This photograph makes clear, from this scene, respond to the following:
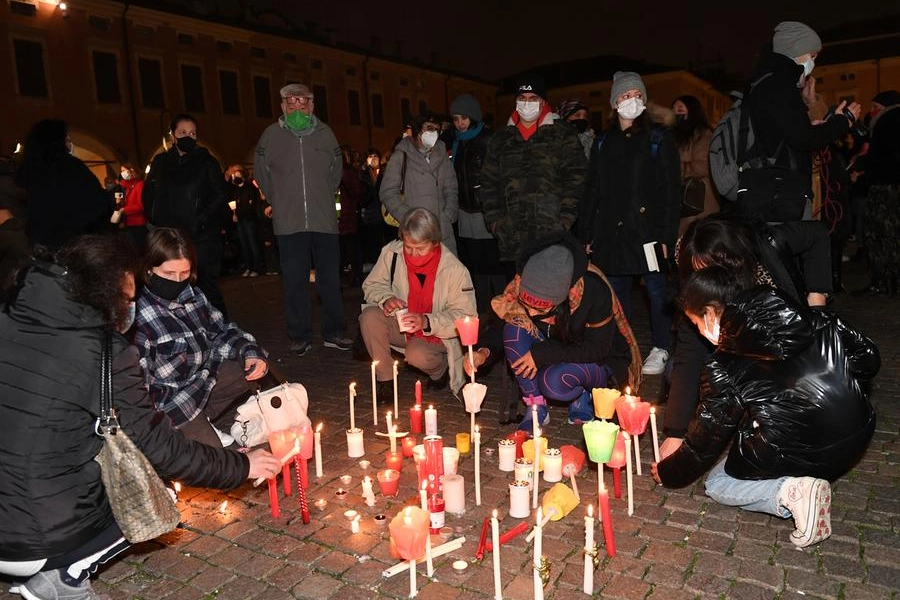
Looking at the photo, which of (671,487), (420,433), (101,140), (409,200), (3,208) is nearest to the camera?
(671,487)

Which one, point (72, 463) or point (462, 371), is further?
point (462, 371)

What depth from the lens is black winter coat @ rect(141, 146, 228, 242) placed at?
6.46 m

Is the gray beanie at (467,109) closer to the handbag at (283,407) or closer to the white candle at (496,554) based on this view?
the handbag at (283,407)

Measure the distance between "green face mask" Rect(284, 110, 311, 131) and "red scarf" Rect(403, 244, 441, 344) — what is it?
6.94ft

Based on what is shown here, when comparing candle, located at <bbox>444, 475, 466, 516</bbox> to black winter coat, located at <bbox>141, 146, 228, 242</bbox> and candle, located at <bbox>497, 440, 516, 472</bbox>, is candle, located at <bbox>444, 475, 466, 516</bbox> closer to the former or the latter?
candle, located at <bbox>497, 440, 516, 472</bbox>

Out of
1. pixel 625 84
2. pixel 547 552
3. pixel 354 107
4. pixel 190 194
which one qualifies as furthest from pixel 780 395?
pixel 354 107

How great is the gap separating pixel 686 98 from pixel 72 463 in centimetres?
623

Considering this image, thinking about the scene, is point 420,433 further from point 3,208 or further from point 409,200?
point 3,208

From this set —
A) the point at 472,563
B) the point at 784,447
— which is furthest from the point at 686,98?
the point at 472,563

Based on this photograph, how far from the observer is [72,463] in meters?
2.49

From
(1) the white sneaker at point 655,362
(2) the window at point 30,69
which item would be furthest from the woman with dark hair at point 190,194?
(2) the window at point 30,69

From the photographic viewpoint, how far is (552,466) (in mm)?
3660

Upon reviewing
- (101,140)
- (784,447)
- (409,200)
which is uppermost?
(101,140)

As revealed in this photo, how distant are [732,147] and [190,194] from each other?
4490 millimetres
